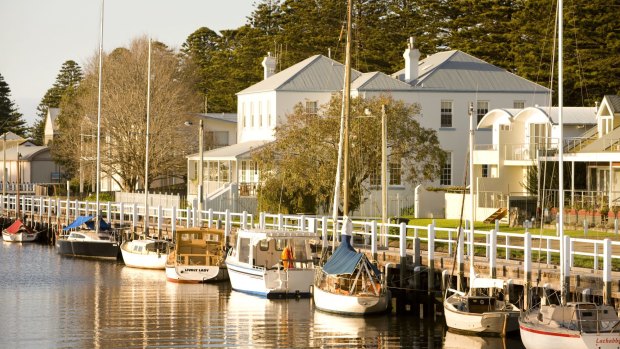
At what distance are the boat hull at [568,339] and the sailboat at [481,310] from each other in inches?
167

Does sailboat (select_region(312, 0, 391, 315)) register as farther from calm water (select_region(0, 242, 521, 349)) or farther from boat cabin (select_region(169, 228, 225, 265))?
boat cabin (select_region(169, 228, 225, 265))

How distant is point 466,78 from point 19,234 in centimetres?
Result: 3111

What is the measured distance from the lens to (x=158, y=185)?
10700 cm

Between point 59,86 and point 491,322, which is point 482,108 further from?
point 59,86

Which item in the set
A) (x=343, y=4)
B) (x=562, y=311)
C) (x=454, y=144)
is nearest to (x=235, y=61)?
(x=343, y=4)

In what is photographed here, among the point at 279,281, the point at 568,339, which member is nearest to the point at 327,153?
the point at 279,281

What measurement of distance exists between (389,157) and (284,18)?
63181mm

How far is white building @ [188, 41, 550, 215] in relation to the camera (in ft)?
255

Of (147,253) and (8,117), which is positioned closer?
(147,253)

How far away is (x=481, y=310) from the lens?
122ft

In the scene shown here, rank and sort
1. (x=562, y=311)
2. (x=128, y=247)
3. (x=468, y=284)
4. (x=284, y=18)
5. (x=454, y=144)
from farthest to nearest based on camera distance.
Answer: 1. (x=284, y=18)
2. (x=454, y=144)
3. (x=128, y=247)
4. (x=468, y=284)
5. (x=562, y=311)

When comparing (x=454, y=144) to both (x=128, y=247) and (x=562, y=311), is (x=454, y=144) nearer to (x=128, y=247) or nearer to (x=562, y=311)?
(x=128, y=247)

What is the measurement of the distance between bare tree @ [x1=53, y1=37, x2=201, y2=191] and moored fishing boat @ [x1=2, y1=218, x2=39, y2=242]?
11892 millimetres

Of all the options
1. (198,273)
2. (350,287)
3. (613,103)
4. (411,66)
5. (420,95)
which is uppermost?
(411,66)
